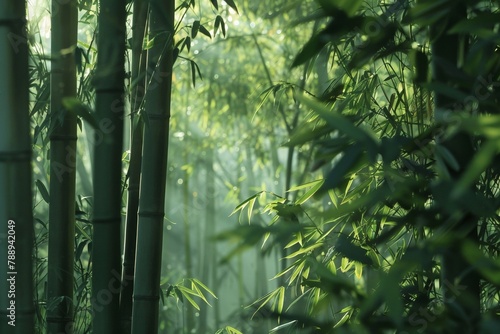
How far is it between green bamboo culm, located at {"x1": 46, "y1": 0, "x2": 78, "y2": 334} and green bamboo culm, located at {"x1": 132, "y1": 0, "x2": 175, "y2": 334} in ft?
0.58

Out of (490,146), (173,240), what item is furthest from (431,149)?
(173,240)

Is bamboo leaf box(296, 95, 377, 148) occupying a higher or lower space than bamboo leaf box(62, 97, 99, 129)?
lower

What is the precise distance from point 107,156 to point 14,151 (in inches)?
8.5

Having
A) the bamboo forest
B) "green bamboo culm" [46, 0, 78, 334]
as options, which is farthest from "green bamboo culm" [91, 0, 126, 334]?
"green bamboo culm" [46, 0, 78, 334]

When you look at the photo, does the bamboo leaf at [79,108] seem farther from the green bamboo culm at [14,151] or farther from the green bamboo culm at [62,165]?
the green bamboo culm at [62,165]

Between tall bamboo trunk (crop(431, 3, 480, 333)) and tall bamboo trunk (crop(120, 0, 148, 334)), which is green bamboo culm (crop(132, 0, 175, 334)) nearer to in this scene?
tall bamboo trunk (crop(120, 0, 148, 334))

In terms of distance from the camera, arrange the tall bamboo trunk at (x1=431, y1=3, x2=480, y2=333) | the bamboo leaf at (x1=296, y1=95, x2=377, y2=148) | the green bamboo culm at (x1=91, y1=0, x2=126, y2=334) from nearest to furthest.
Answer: the bamboo leaf at (x1=296, y1=95, x2=377, y2=148)
the tall bamboo trunk at (x1=431, y1=3, x2=480, y2=333)
the green bamboo culm at (x1=91, y1=0, x2=126, y2=334)

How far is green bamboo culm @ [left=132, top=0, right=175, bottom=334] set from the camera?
5.17ft

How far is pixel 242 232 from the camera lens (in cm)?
92

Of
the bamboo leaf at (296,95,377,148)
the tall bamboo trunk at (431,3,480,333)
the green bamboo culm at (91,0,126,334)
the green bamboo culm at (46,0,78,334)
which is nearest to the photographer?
the bamboo leaf at (296,95,377,148)

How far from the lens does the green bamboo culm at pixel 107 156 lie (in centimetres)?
148

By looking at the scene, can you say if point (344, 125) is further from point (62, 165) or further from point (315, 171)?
point (62, 165)

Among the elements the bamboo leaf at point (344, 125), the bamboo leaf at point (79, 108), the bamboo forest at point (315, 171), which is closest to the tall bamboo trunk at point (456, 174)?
the bamboo forest at point (315, 171)

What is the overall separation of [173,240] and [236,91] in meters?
4.69
